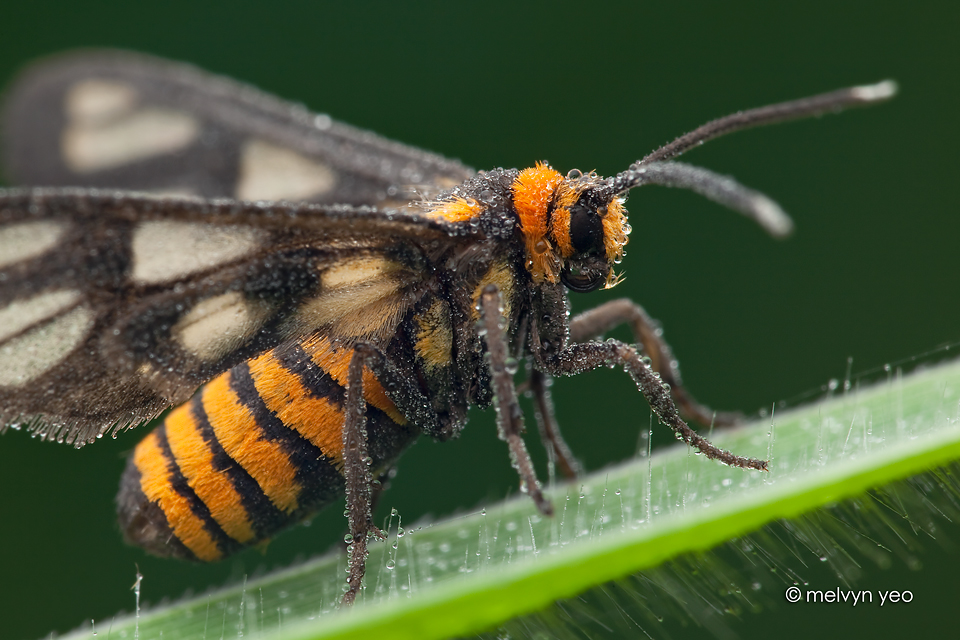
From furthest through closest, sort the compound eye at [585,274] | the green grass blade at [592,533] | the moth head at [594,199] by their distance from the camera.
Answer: the compound eye at [585,274]
the moth head at [594,199]
the green grass blade at [592,533]

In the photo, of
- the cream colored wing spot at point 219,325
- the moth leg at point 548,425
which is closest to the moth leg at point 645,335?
the moth leg at point 548,425

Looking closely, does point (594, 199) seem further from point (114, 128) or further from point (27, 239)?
point (114, 128)

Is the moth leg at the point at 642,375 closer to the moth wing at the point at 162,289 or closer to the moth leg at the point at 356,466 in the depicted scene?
the moth wing at the point at 162,289

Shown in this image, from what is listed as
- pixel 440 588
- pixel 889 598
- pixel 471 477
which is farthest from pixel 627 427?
pixel 440 588

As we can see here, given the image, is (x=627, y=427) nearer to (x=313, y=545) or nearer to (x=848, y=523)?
(x=313, y=545)

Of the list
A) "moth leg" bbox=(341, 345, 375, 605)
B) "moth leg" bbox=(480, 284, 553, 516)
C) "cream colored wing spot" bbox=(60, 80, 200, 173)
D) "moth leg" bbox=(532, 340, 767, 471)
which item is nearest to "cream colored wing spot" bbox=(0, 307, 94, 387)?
"moth leg" bbox=(341, 345, 375, 605)

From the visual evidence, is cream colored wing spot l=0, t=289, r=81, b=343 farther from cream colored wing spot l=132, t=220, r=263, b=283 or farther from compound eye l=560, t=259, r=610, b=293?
compound eye l=560, t=259, r=610, b=293

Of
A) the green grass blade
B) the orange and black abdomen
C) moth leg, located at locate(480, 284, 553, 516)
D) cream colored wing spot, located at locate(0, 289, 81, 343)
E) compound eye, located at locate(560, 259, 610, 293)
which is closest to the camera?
the green grass blade
